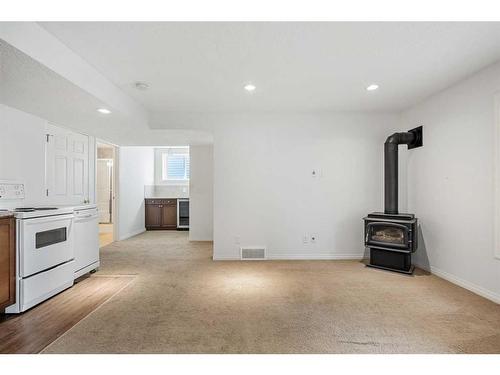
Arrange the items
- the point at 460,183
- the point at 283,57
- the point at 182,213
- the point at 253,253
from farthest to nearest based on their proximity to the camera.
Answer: the point at 182,213
the point at 253,253
the point at 460,183
the point at 283,57

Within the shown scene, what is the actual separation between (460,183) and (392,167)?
911 millimetres

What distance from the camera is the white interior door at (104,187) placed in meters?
7.80

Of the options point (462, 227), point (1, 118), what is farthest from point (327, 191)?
point (1, 118)

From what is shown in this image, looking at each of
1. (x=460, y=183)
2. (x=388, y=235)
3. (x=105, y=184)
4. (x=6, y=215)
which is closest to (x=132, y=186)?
(x=105, y=184)

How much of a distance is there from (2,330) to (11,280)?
0.42 metres

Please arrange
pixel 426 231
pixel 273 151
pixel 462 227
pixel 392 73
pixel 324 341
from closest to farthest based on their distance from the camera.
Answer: pixel 324 341 → pixel 392 73 → pixel 462 227 → pixel 426 231 → pixel 273 151

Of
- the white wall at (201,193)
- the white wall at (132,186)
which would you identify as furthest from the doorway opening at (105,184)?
the white wall at (201,193)

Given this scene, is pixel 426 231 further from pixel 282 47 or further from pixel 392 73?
pixel 282 47

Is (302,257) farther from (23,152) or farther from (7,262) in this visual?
(23,152)

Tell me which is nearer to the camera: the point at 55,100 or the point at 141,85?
the point at 55,100

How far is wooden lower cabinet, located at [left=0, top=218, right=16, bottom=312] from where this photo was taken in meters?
2.24

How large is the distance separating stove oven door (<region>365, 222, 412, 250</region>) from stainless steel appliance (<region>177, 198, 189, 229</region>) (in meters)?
5.13

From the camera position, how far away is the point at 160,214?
751 centimetres

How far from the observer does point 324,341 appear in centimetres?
189
